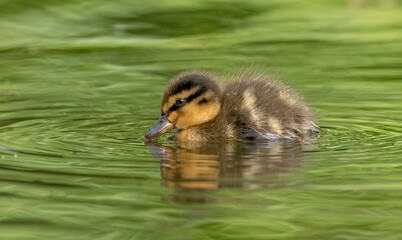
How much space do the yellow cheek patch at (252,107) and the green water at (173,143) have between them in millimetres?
265

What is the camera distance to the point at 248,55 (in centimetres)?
779

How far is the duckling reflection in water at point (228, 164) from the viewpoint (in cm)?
391

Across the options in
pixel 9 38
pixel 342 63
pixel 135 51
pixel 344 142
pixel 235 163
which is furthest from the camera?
pixel 9 38

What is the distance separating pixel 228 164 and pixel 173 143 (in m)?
0.85

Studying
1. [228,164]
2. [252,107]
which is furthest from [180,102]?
[228,164]

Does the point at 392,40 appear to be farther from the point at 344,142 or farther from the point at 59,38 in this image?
the point at 344,142

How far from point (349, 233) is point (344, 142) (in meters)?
1.62

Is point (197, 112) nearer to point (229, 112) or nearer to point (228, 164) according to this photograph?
point (229, 112)

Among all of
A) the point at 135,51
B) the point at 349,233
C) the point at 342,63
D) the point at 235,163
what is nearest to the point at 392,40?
the point at 342,63

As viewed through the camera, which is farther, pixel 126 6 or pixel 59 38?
pixel 126 6

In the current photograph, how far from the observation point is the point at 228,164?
429 centimetres

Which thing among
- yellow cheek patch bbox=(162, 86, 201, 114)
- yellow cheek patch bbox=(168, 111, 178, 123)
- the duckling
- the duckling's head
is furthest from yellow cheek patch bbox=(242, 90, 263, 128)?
yellow cheek patch bbox=(168, 111, 178, 123)

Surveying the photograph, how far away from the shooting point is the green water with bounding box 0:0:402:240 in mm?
3430

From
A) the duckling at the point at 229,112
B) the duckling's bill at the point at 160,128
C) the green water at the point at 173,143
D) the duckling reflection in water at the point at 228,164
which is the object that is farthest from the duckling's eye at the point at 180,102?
the duckling reflection in water at the point at 228,164
